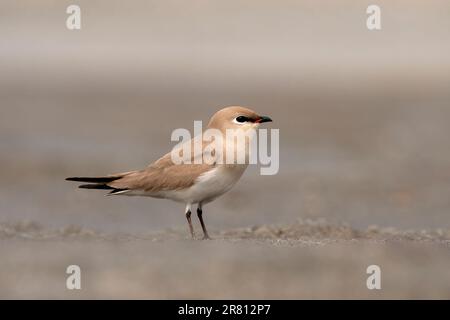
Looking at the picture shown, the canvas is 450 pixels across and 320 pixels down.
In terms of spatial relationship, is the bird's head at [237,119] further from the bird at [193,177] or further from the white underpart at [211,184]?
the white underpart at [211,184]

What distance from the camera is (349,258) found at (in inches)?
348

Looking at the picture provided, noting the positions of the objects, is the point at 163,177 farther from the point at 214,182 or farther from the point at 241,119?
the point at 241,119

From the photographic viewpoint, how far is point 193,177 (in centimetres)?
963

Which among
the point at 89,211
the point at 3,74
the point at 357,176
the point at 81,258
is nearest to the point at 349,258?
the point at 81,258

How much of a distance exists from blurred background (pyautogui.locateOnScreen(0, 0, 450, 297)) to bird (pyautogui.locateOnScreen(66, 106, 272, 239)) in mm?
2651

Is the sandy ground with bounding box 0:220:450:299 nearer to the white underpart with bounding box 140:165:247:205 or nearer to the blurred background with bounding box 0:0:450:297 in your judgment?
the white underpart with bounding box 140:165:247:205

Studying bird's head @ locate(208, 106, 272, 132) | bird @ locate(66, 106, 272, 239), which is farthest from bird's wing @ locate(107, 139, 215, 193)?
bird's head @ locate(208, 106, 272, 132)

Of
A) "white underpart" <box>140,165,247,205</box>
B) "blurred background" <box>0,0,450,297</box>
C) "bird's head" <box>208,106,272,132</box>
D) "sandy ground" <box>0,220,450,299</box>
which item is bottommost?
"sandy ground" <box>0,220,450,299</box>

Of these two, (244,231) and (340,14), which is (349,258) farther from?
(340,14)

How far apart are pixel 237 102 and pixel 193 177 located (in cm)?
1311

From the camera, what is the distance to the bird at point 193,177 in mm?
9578

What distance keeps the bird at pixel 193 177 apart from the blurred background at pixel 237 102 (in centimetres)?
265

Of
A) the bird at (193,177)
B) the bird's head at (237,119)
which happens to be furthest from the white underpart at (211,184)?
the bird's head at (237,119)

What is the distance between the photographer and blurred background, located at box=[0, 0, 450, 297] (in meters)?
14.2
